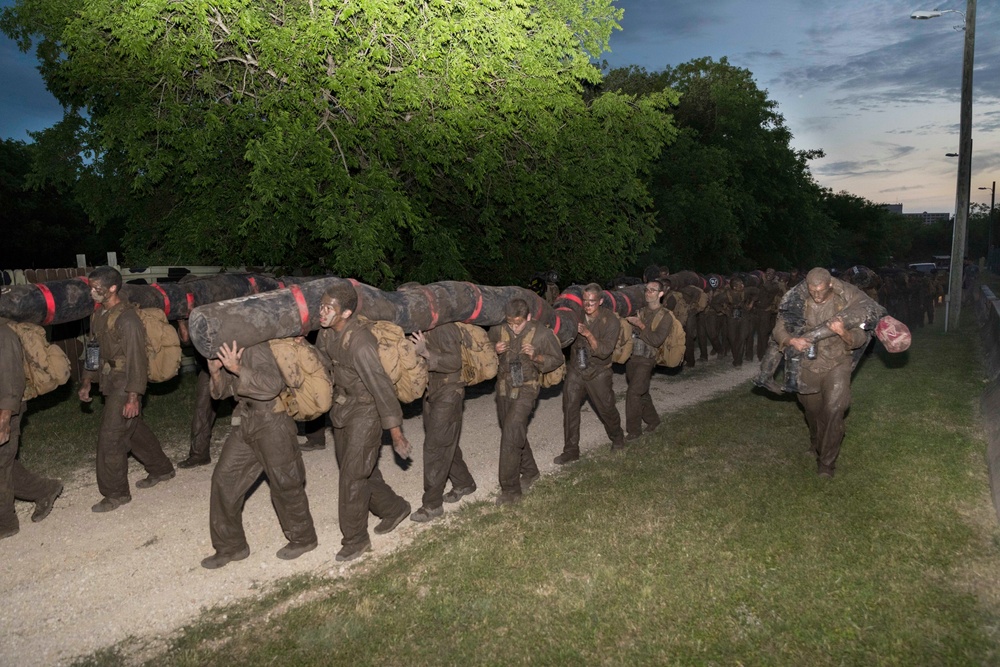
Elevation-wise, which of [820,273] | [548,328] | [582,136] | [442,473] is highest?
[582,136]

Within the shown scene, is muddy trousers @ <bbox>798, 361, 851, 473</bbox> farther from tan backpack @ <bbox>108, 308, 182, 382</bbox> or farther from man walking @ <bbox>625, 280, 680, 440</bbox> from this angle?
tan backpack @ <bbox>108, 308, 182, 382</bbox>

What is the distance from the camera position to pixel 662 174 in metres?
25.7

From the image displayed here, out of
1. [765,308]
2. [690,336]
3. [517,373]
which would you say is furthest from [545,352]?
[765,308]

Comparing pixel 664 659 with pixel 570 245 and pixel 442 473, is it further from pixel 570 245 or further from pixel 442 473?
pixel 570 245

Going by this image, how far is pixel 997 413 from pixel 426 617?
A: 7796 millimetres

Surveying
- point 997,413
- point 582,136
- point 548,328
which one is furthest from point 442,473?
point 582,136

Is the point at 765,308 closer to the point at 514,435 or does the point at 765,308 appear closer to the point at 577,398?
the point at 577,398

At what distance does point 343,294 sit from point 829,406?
5.16 meters

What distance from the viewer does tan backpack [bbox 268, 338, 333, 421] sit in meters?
5.66

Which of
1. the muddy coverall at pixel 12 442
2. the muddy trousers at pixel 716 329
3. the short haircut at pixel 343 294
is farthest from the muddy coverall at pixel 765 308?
the muddy coverall at pixel 12 442

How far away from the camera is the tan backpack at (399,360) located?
19.7 feet

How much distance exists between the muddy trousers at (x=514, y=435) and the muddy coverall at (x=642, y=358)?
280 cm

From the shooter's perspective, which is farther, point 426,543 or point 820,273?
point 820,273

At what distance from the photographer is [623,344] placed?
30.4ft
